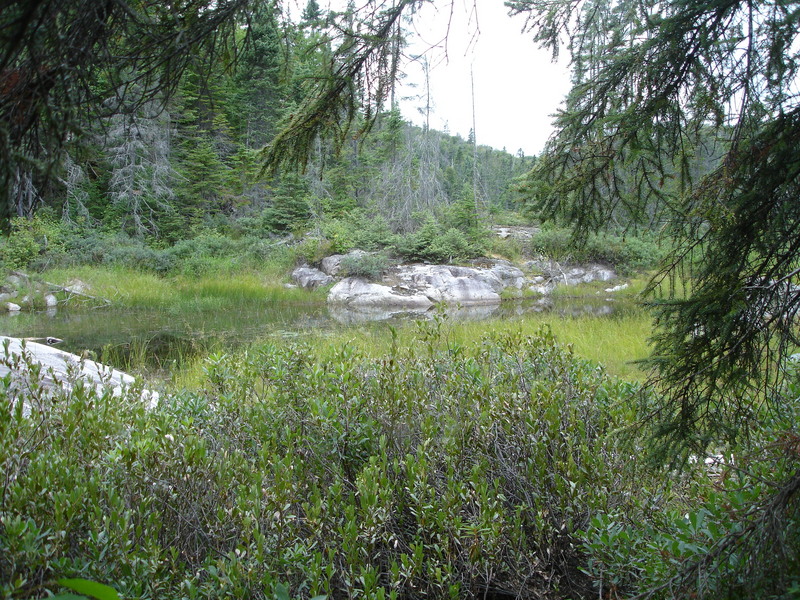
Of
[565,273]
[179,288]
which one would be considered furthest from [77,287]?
[565,273]

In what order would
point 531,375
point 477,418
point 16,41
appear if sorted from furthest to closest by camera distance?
point 531,375 → point 477,418 → point 16,41

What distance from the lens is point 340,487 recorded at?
86.1 inches

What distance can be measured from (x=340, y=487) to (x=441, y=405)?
962 mm

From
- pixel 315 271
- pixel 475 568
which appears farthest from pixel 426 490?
pixel 315 271

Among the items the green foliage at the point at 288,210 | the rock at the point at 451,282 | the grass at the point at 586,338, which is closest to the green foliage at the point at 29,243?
the green foliage at the point at 288,210

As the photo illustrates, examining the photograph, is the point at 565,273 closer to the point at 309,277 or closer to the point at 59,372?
the point at 309,277

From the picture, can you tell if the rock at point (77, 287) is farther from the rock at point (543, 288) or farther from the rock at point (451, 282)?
the rock at point (543, 288)

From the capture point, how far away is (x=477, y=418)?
2.71 m

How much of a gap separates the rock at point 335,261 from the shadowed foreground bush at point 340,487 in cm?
1650

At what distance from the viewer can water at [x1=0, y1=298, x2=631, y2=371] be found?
29.2 feet

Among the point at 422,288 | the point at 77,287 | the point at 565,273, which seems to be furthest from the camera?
the point at 565,273

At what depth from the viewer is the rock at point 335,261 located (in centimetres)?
1986

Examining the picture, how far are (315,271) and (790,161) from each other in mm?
19618

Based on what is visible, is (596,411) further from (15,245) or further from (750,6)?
(15,245)
